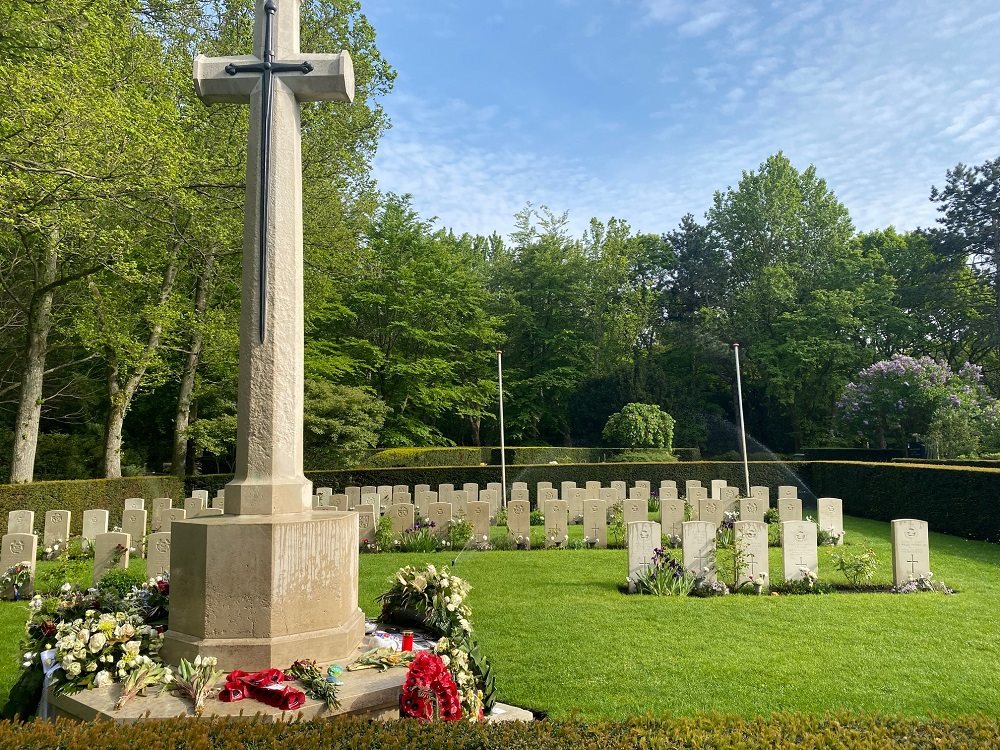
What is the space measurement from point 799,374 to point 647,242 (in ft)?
39.5

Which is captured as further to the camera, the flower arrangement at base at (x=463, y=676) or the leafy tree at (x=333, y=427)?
the leafy tree at (x=333, y=427)

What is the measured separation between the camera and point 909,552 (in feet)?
27.2

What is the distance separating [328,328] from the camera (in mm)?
28062

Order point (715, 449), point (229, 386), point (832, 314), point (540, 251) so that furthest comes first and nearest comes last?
point (540, 251) → point (715, 449) → point (832, 314) → point (229, 386)

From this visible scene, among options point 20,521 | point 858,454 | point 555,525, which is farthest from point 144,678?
point 858,454

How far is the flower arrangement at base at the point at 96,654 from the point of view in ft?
11.7

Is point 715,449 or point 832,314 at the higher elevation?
point 832,314

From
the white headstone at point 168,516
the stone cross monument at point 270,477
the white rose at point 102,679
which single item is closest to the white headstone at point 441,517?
the white headstone at point 168,516

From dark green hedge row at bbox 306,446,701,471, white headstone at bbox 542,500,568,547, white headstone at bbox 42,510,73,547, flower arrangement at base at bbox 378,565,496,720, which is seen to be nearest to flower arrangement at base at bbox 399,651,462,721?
flower arrangement at base at bbox 378,565,496,720

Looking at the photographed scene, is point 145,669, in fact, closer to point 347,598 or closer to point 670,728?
point 347,598

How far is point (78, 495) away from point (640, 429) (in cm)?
1737

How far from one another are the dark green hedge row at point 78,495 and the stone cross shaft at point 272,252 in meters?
10.9

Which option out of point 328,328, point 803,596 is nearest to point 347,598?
point 803,596

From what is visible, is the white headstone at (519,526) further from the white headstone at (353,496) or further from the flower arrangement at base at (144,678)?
the flower arrangement at base at (144,678)
